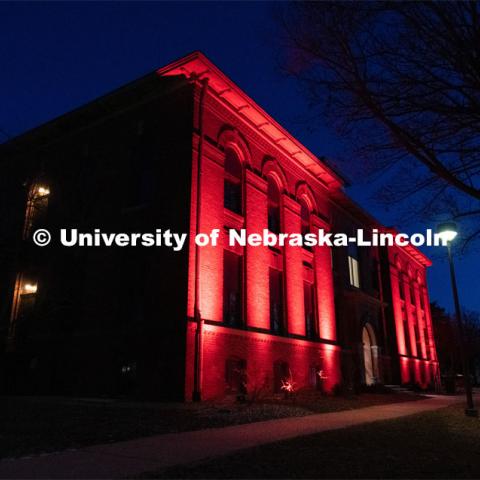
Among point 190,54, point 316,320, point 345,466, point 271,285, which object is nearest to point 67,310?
point 271,285

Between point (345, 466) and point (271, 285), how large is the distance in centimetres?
1448

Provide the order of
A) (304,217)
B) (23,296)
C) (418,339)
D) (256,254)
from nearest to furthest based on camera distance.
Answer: (256,254) → (23,296) → (304,217) → (418,339)

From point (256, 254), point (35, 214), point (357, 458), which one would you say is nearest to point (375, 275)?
point (256, 254)

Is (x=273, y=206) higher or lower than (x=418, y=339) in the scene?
higher

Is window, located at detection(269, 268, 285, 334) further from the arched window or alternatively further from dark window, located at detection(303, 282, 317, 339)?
the arched window

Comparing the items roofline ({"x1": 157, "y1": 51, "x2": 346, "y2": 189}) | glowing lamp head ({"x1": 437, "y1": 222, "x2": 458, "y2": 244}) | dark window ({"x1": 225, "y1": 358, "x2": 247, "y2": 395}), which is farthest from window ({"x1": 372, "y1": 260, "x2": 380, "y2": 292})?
glowing lamp head ({"x1": 437, "y1": 222, "x2": 458, "y2": 244})

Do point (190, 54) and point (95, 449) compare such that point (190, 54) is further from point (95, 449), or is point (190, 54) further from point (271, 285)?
point (95, 449)

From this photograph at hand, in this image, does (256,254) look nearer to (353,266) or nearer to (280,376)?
(280,376)

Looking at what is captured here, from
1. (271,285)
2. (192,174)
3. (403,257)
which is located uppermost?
(403,257)

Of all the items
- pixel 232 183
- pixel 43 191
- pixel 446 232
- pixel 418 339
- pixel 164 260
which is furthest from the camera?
pixel 418 339

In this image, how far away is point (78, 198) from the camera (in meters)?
19.1

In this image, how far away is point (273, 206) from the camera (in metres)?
21.8

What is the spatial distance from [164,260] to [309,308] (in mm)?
10107

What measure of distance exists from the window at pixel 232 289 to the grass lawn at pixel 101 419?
3.68 metres
